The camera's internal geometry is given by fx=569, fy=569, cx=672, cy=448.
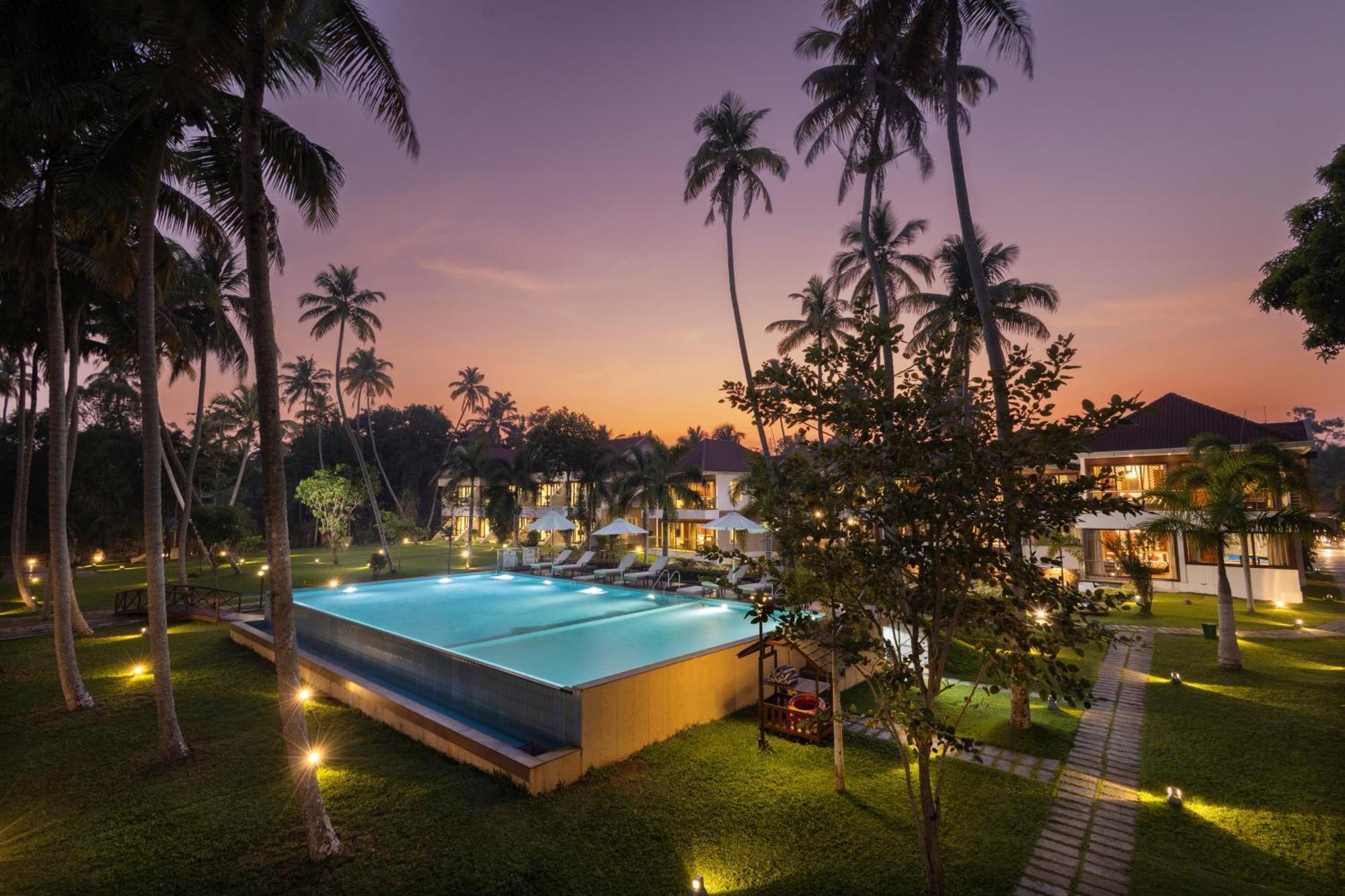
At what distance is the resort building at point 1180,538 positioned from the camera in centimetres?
1870

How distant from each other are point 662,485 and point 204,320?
1840 cm

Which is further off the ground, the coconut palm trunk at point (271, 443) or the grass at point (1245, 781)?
the coconut palm trunk at point (271, 443)

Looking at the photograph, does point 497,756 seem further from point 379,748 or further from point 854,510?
point 854,510

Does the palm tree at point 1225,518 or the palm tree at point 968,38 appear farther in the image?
the palm tree at point 1225,518

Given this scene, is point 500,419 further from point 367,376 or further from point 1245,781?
point 1245,781

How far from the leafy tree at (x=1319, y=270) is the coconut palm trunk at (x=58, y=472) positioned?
63.4 feet

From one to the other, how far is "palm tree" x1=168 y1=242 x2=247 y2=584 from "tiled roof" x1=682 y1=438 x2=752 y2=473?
20702 millimetres

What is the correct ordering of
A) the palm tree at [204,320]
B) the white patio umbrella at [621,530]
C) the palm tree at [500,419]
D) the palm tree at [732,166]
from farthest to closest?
the palm tree at [500,419] → the white patio umbrella at [621,530] → the palm tree at [732,166] → the palm tree at [204,320]

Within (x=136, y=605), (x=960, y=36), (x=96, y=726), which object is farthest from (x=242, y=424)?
(x=960, y=36)

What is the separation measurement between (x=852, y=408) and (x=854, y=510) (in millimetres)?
727

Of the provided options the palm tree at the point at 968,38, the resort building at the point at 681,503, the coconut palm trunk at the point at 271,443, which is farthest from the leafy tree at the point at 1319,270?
the resort building at the point at 681,503

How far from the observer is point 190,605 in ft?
51.3

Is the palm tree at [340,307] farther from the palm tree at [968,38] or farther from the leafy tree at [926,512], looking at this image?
the leafy tree at [926,512]

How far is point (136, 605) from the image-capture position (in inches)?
632
